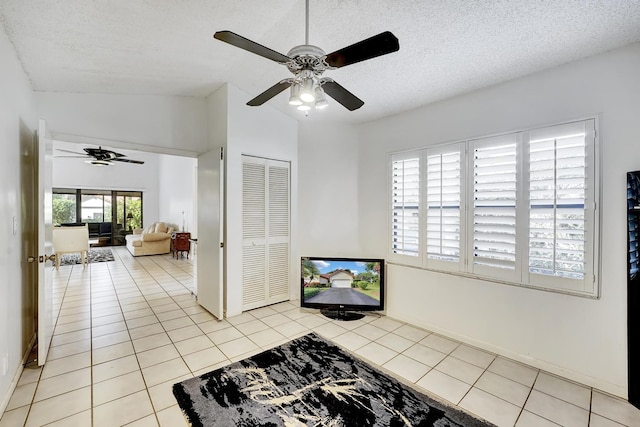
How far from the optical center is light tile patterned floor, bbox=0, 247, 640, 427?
192 centimetres

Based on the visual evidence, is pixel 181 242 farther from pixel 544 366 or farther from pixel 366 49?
pixel 544 366


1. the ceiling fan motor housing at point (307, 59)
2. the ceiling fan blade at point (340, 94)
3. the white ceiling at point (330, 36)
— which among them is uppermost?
the white ceiling at point (330, 36)

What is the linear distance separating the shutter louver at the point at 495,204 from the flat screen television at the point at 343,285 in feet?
3.90

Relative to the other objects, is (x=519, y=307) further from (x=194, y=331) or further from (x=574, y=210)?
(x=194, y=331)

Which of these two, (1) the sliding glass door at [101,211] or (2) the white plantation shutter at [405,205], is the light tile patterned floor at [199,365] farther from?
(1) the sliding glass door at [101,211]

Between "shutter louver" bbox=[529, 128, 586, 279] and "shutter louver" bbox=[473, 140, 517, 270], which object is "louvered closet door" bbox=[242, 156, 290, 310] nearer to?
"shutter louver" bbox=[473, 140, 517, 270]

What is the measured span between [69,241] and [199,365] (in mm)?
6169

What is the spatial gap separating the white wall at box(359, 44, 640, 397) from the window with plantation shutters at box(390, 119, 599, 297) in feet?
0.32

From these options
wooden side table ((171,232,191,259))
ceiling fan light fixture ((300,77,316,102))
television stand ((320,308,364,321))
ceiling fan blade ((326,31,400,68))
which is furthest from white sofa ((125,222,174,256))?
ceiling fan blade ((326,31,400,68))

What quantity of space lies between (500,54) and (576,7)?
0.54 m

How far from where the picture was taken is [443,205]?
122 inches

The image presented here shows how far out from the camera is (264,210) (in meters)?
3.90

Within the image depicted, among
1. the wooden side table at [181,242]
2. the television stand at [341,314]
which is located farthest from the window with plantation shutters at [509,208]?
the wooden side table at [181,242]

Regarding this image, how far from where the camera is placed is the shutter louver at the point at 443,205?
3.01 meters
